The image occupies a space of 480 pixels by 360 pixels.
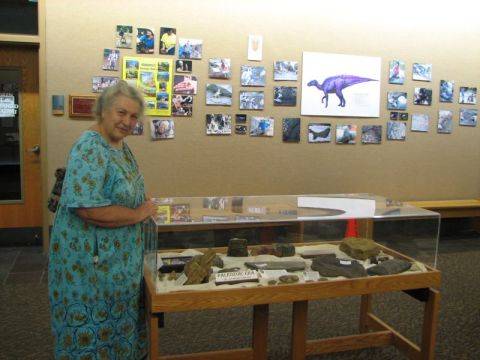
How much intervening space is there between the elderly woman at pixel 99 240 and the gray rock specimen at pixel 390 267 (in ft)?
3.96

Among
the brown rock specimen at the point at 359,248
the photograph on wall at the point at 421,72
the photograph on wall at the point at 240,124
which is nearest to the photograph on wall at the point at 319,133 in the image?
the photograph on wall at the point at 240,124

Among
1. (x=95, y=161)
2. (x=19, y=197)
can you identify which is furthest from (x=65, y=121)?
(x=95, y=161)

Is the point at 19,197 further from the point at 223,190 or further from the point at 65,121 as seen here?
the point at 223,190

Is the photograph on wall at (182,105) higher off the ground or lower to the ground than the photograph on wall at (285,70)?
lower

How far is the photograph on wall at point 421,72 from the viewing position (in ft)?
18.1

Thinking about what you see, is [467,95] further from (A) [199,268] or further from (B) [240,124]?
(A) [199,268]

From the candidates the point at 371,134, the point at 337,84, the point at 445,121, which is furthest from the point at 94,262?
the point at 445,121

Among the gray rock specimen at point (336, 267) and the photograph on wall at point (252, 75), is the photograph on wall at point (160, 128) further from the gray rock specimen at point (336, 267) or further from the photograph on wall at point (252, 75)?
the gray rock specimen at point (336, 267)

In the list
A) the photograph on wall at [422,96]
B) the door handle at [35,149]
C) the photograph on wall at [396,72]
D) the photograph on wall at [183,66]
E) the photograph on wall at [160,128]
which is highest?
the photograph on wall at [396,72]

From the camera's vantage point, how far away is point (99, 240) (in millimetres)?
1922

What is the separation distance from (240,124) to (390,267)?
286cm

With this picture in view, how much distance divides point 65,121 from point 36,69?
0.89 m

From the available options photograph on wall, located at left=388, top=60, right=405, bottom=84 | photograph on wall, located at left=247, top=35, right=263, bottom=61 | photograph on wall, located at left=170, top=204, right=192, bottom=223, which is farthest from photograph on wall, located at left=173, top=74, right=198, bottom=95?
photograph on wall, located at left=170, top=204, right=192, bottom=223

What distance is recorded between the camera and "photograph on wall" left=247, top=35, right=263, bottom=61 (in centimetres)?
489
